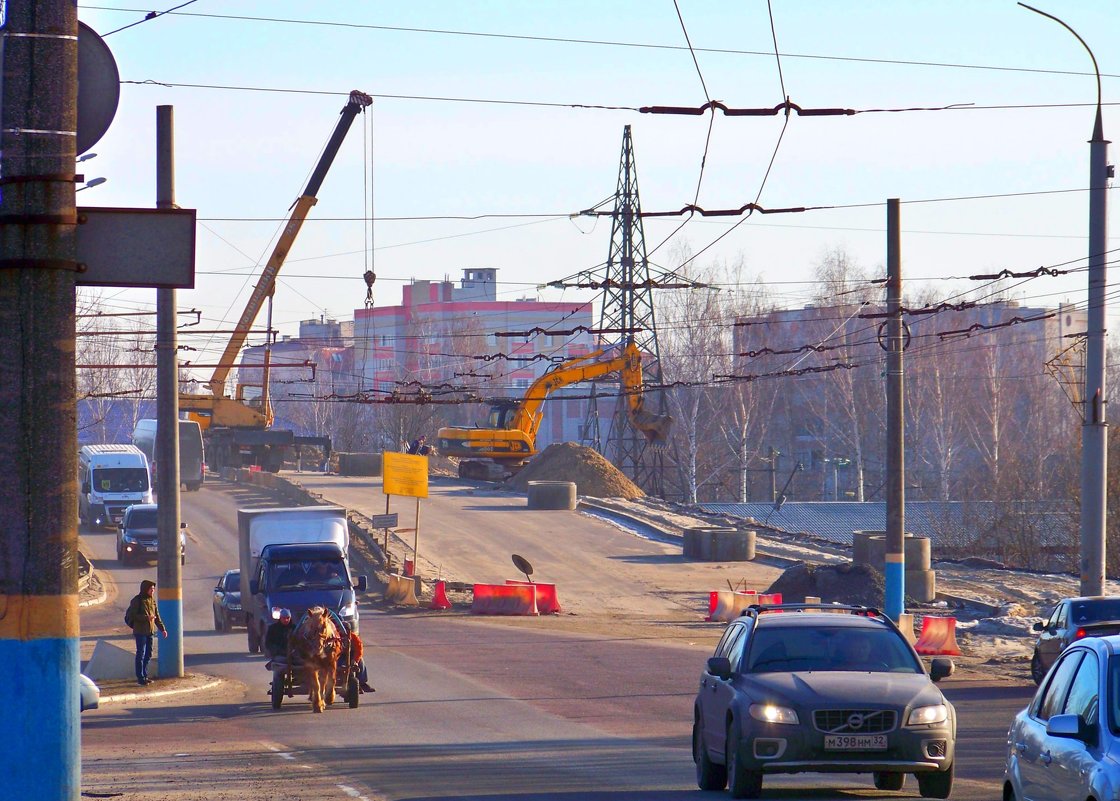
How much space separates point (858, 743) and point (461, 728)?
24.6ft

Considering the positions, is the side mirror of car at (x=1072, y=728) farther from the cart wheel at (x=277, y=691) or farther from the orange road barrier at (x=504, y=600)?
the orange road barrier at (x=504, y=600)

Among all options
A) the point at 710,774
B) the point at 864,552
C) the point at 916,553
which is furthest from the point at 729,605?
the point at 710,774

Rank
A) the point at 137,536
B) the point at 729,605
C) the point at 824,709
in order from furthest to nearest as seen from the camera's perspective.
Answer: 1. the point at 137,536
2. the point at 729,605
3. the point at 824,709

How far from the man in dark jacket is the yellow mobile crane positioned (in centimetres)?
2956

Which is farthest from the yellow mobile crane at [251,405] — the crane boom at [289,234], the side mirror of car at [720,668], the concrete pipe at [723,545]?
the side mirror of car at [720,668]

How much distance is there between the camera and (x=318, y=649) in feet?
62.5

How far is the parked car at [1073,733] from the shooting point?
6.97 meters

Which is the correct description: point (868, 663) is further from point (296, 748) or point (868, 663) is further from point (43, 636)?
point (43, 636)

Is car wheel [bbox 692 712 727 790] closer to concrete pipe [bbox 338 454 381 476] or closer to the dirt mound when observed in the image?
the dirt mound

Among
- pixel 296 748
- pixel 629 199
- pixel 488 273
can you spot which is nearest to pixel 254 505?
pixel 629 199

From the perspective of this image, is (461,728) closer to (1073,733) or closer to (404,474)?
(1073,733)

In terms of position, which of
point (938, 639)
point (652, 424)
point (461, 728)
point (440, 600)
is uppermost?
point (652, 424)

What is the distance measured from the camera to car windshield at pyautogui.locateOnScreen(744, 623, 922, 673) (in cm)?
1166

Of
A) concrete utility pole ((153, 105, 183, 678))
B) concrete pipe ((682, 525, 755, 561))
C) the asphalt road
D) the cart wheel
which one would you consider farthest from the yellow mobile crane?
the cart wheel
